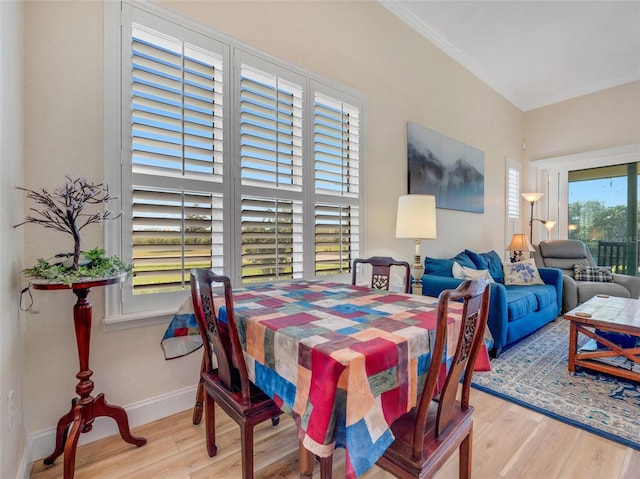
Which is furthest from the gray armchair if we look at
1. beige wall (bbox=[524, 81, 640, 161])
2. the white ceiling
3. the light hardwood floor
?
the light hardwood floor

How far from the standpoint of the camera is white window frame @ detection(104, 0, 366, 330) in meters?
1.68

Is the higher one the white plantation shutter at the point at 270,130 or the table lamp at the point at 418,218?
the white plantation shutter at the point at 270,130

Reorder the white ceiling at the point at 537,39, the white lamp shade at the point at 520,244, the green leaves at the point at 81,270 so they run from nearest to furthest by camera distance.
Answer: the green leaves at the point at 81,270 → the white ceiling at the point at 537,39 → the white lamp shade at the point at 520,244

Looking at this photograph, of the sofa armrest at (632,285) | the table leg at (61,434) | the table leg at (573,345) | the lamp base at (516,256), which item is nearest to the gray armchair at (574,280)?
the sofa armrest at (632,285)

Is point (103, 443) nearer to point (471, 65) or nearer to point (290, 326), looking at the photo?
point (290, 326)

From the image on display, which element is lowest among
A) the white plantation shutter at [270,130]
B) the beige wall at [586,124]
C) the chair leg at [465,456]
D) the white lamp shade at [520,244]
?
the chair leg at [465,456]

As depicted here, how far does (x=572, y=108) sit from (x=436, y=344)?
620 centimetres

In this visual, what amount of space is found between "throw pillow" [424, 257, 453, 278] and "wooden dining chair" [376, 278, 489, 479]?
2178 mm

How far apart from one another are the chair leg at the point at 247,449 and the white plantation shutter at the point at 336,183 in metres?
1.51

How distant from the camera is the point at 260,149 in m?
2.23

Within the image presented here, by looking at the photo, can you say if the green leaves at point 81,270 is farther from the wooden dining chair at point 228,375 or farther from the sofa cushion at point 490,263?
the sofa cushion at point 490,263

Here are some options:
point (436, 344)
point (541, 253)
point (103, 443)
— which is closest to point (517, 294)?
point (541, 253)

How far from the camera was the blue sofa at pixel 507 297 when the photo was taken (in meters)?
2.59

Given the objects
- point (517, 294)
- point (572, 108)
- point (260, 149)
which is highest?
point (572, 108)
